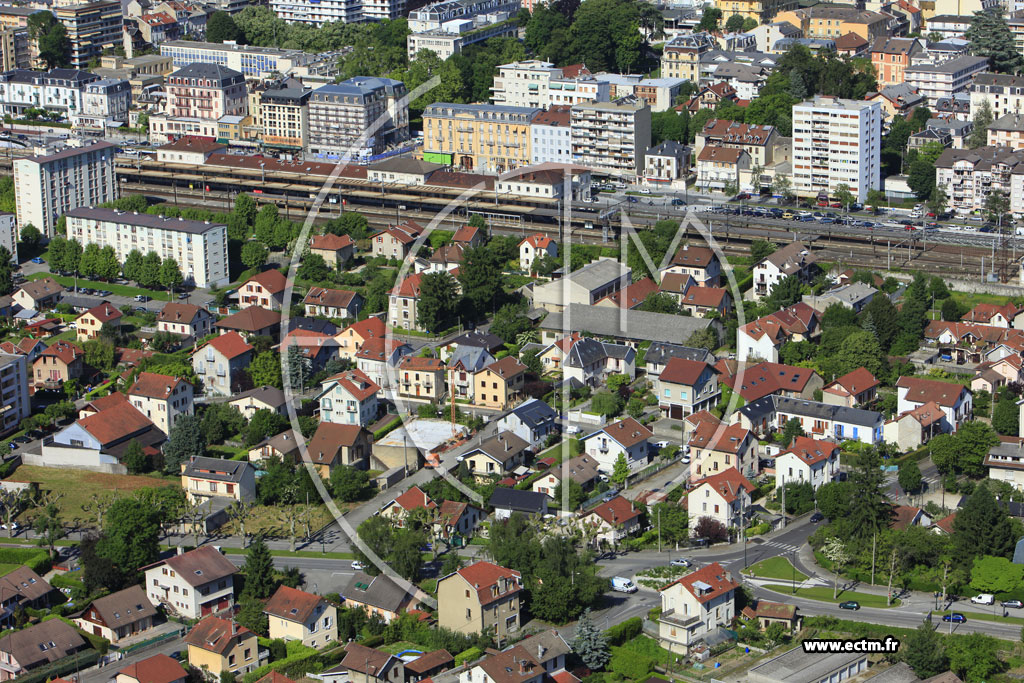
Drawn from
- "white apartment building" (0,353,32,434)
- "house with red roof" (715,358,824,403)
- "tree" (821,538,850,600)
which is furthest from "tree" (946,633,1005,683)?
"white apartment building" (0,353,32,434)

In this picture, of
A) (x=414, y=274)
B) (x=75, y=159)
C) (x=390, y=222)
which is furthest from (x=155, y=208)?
(x=414, y=274)

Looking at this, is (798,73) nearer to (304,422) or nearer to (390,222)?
(390,222)

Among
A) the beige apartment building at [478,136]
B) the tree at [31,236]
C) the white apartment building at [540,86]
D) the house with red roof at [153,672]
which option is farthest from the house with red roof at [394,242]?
the house with red roof at [153,672]

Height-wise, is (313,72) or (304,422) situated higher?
(313,72)

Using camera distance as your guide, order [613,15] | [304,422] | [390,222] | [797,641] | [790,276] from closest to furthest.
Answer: [797,641]
[304,422]
[790,276]
[390,222]
[613,15]

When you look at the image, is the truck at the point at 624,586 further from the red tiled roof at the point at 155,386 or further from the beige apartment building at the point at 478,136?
the beige apartment building at the point at 478,136

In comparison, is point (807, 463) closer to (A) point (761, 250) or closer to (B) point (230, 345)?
(A) point (761, 250)
